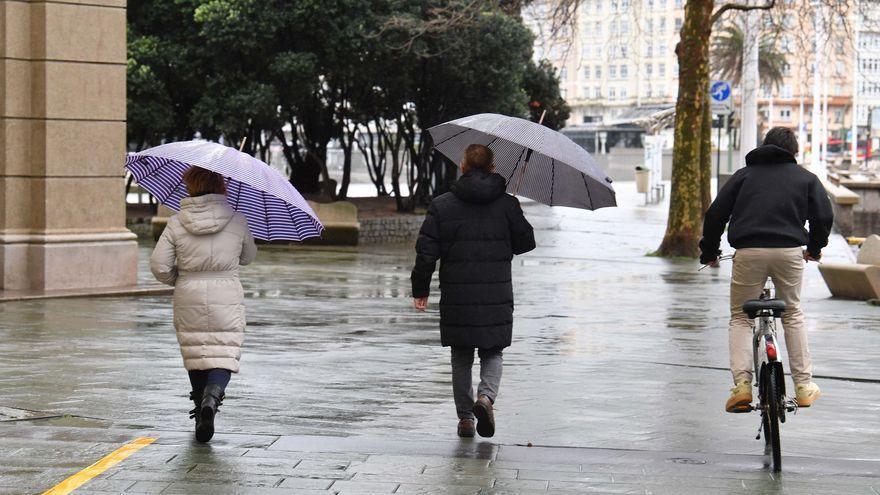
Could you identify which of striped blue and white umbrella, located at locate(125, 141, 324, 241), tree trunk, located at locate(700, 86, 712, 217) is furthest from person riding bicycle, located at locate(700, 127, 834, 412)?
tree trunk, located at locate(700, 86, 712, 217)

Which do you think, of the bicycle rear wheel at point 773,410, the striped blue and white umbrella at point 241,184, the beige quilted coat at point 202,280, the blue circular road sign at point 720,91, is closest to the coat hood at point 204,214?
the beige quilted coat at point 202,280

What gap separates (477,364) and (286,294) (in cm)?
630

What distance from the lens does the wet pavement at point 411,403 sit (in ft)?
22.9

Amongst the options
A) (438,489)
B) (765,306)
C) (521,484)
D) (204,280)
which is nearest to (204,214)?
(204,280)

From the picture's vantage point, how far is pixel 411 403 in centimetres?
928

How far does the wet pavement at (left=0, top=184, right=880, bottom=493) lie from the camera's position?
22.9ft

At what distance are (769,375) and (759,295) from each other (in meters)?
0.69

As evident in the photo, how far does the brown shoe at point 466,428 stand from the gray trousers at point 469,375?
3cm

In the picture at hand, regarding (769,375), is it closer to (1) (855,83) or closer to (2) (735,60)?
(2) (735,60)

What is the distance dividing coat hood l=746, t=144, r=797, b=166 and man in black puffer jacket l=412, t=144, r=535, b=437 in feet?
4.17

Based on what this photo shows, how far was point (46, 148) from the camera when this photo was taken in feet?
51.8

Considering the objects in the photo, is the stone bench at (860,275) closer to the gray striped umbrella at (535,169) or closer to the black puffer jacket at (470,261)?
the gray striped umbrella at (535,169)

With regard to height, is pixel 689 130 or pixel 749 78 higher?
pixel 749 78

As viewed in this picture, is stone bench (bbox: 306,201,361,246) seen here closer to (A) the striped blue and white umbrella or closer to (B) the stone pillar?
(B) the stone pillar
